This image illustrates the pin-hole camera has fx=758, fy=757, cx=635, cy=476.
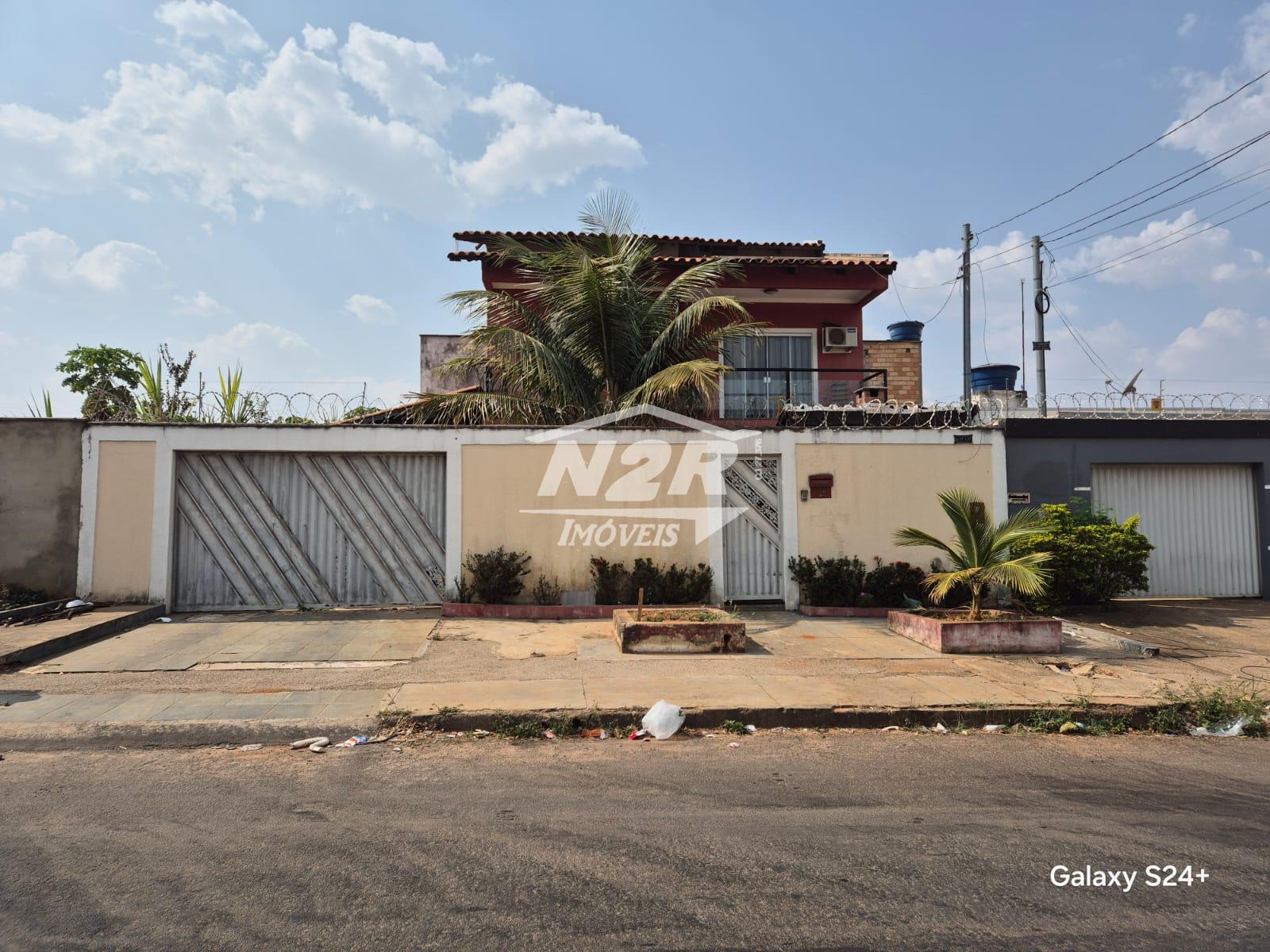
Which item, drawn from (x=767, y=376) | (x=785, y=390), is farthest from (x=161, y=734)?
(x=767, y=376)

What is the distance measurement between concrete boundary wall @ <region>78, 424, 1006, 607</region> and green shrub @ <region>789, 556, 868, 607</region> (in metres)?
0.22

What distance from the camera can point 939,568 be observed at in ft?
36.9

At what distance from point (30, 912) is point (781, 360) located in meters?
14.3

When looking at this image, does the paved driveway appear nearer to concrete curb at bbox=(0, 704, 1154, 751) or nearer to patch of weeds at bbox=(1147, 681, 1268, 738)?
concrete curb at bbox=(0, 704, 1154, 751)

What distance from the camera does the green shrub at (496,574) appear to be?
34.8 feet

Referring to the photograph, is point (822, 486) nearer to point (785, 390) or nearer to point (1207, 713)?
point (785, 390)

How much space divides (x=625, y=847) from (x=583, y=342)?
884cm

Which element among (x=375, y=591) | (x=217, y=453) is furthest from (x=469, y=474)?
(x=217, y=453)

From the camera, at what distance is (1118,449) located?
12117 millimetres

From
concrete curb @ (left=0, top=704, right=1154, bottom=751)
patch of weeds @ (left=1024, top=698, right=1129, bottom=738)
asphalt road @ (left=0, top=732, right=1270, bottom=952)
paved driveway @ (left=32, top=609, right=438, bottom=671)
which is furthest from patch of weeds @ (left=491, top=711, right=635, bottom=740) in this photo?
patch of weeds @ (left=1024, top=698, right=1129, bottom=738)

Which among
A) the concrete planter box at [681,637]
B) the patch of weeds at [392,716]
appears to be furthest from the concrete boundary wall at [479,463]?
the patch of weeds at [392,716]

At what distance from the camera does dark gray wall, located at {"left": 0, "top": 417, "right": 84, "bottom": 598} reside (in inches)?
404

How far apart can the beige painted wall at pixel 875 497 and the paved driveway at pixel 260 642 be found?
18.6 ft

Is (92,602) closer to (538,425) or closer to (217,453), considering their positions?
(217,453)
